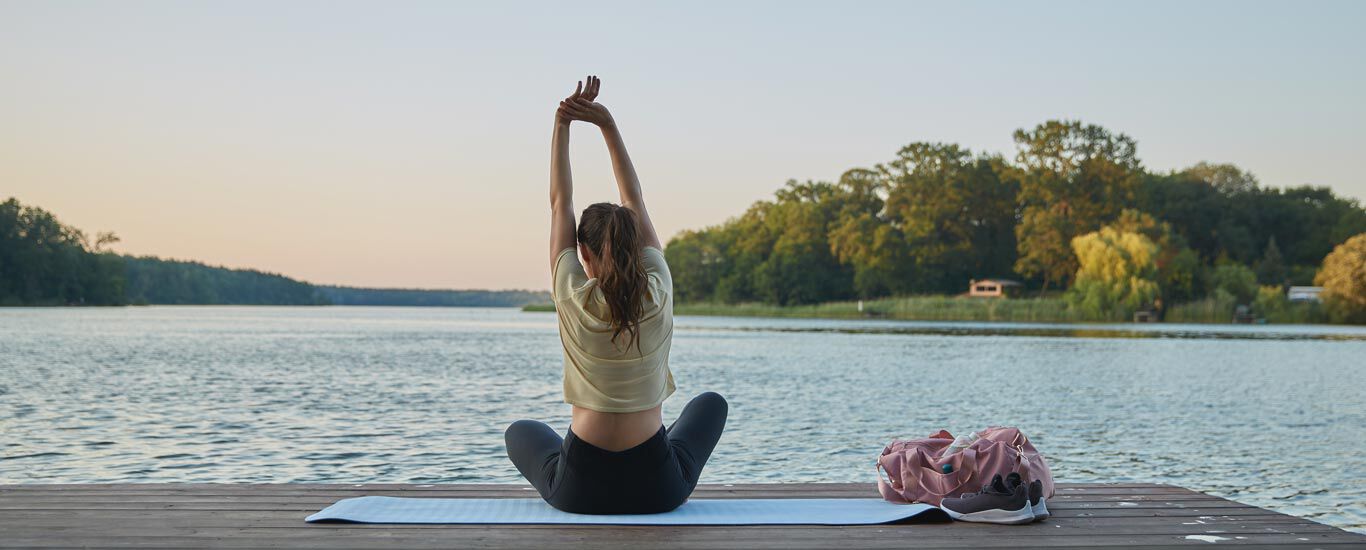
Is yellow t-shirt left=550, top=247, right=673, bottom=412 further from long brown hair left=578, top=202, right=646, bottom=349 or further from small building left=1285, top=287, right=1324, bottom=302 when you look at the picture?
small building left=1285, top=287, right=1324, bottom=302

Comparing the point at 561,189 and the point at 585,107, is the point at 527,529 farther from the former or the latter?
the point at 585,107

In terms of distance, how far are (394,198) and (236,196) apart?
8.75 m

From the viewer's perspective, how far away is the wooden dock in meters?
3.63

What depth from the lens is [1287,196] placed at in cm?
7425

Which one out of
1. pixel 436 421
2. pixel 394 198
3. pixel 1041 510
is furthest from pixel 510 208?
pixel 1041 510

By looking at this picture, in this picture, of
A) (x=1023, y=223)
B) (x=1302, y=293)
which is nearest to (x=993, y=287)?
(x=1023, y=223)

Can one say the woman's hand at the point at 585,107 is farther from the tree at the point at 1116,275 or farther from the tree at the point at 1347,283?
the tree at the point at 1347,283

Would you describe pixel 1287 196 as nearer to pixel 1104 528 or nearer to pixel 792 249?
pixel 792 249

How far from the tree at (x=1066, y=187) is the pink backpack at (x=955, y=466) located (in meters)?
60.3

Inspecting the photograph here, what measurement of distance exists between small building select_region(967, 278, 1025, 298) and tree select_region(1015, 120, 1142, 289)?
3.92ft

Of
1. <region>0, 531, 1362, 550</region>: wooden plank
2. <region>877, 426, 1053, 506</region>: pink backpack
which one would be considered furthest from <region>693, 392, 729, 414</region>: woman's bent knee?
<region>877, 426, 1053, 506</region>: pink backpack

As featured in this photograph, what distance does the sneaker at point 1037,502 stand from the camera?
13.5ft

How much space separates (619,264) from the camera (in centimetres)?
346

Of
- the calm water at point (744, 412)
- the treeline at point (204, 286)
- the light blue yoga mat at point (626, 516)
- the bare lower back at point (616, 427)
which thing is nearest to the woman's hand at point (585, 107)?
the bare lower back at point (616, 427)
